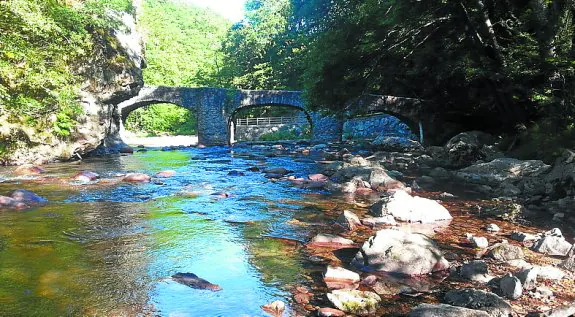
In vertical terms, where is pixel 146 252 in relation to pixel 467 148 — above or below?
below

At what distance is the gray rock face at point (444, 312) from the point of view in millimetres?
3406

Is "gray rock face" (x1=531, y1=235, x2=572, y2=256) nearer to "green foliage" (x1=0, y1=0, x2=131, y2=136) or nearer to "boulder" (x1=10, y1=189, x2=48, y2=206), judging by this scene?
"boulder" (x1=10, y1=189, x2=48, y2=206)

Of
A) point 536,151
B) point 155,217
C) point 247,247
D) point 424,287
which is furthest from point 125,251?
point 536,151

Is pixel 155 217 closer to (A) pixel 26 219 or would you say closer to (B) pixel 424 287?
(A) pixel 26 219

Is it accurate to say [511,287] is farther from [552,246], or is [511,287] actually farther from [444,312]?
[552,246]

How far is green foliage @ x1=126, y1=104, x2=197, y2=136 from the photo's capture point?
4741 centimetres

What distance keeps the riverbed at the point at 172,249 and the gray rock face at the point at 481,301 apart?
225mm

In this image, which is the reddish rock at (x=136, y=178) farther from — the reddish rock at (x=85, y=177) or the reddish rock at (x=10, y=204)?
the reddish rock at (x=10, y=204)

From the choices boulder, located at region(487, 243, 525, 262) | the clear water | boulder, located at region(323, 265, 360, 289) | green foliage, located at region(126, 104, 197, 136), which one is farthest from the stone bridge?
boulder, located at region(323, 265, 360, 289)

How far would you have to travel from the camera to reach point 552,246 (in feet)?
17.6

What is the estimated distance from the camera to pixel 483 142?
1656 cm

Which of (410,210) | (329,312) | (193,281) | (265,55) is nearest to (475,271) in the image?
(329,312)

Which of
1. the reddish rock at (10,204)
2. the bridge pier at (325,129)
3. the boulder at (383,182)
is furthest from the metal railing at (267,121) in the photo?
the reddish rock at (10,204)

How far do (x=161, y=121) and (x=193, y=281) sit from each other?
1801 inches
